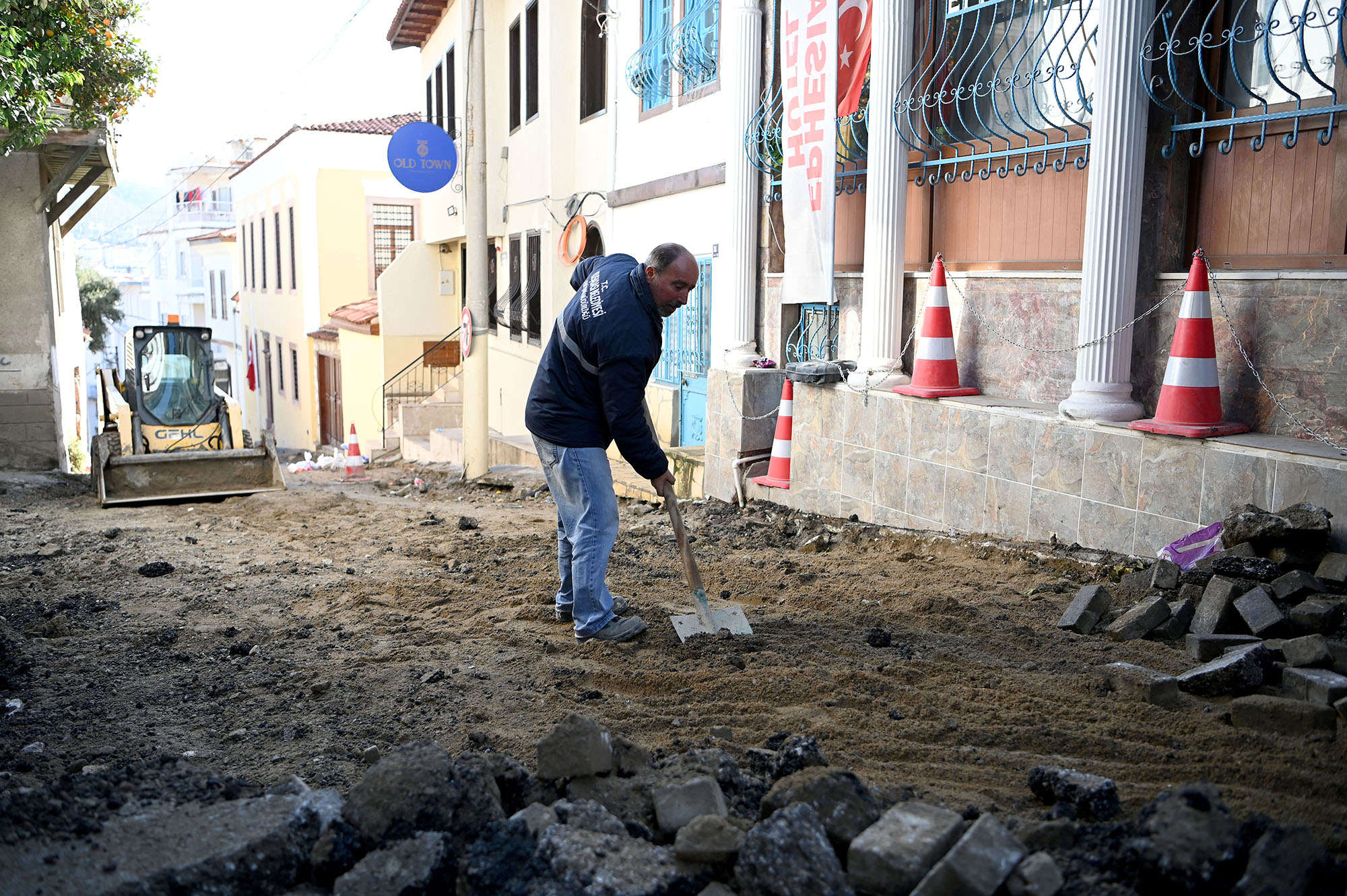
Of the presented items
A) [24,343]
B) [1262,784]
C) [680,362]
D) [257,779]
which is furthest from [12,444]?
[1262,784]

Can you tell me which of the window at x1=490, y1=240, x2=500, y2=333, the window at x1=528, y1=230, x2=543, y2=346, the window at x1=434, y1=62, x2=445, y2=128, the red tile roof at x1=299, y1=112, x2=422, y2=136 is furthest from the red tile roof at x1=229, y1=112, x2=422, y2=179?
the window at x1=528, y1=230, x2=543, y2=346

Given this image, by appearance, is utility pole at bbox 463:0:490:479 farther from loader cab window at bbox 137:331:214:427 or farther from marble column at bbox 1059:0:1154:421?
marble column at bbox 1059:0:1154:421

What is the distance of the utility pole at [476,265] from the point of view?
38.8 ft

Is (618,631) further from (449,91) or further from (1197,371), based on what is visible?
(449,91)

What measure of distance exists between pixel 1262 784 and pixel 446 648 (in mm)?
3200

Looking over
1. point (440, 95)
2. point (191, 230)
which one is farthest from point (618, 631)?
point (191, 230)

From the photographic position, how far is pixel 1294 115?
493cm

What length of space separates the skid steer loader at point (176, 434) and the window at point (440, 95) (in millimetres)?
9610

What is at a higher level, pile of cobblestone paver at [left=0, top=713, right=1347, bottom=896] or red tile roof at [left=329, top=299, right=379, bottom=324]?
red tile roof at [left=329, top=299, right=379, bottom=324]

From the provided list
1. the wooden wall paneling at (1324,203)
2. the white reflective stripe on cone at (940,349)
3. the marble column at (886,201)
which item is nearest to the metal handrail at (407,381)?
the marble column at (886,201)

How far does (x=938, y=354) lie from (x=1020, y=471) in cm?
108

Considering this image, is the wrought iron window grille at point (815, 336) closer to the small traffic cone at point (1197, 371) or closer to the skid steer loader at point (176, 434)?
the small traffic cone at point (1197, 371)

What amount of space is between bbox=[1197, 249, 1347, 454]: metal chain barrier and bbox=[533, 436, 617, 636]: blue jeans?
3124mm

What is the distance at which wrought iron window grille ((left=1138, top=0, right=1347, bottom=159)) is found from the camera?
4.87 meters
